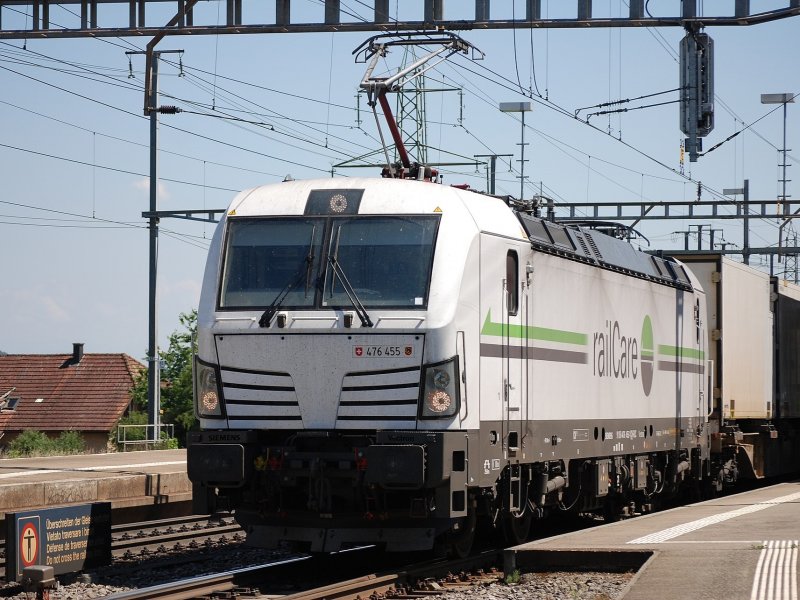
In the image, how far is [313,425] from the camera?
12273 mm

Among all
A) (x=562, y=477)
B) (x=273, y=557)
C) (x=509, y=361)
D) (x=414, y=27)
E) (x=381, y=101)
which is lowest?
(x=273, y=557)

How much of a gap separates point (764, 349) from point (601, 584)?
664 inches

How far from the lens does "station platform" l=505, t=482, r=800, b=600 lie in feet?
32.9

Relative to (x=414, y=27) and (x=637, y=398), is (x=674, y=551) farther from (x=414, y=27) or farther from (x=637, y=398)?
(x=414, y=27)

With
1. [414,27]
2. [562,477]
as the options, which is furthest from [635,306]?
[414,27]

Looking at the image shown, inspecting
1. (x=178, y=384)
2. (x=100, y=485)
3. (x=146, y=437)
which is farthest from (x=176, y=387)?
(x=100, y=485)

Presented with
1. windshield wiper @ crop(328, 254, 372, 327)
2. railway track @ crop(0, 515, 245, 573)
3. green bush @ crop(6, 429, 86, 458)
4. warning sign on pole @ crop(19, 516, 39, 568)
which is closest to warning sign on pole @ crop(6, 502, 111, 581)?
warning sign on pole @ crop(19, 516, 39, 568)

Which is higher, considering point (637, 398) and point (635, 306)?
point (635, 306)

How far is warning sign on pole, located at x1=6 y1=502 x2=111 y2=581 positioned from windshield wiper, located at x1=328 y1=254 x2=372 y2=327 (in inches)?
131

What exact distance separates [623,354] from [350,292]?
19.5ft

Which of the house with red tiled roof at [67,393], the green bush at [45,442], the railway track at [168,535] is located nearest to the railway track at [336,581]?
the railway track at [168,535]

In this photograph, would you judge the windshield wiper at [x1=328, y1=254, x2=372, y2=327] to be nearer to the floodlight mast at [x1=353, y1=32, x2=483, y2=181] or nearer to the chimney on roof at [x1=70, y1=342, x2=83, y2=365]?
the floodlight mast at [x1=353, y1=32, x2=483, y2=181]

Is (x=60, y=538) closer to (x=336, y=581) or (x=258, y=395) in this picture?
(x=258, y=395)

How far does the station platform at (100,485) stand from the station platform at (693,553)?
6.52m
